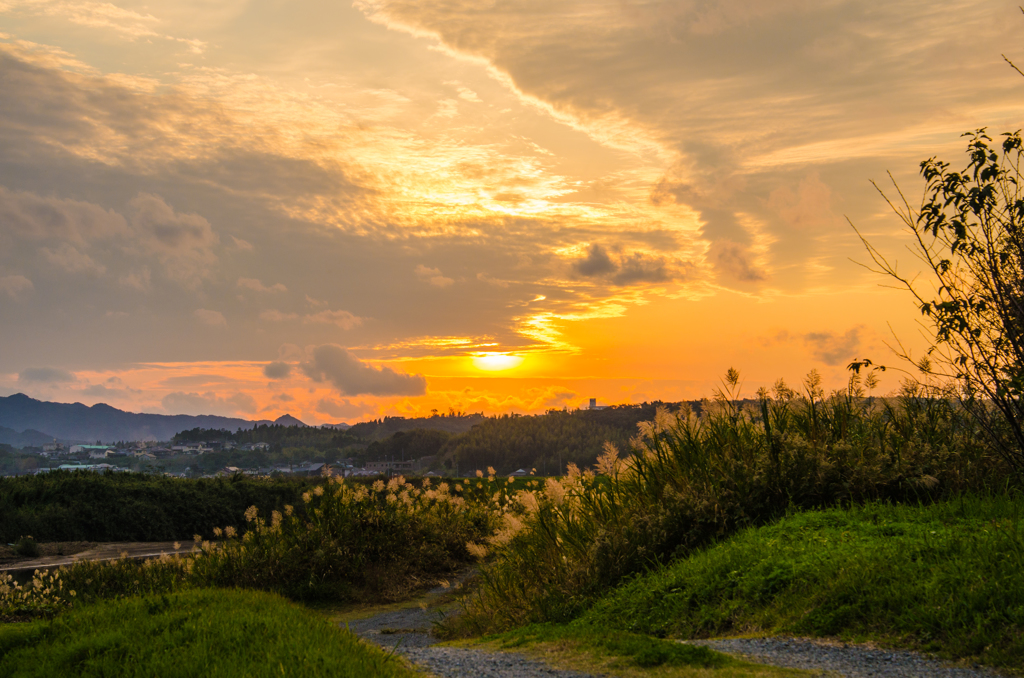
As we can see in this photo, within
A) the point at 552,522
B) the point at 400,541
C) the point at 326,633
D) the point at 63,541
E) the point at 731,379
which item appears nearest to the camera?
the point at 326,633

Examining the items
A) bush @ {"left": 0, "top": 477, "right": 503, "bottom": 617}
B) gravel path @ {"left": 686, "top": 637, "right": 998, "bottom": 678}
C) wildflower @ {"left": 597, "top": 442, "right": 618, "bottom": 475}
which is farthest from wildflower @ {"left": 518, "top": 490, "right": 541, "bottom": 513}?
bush @ {"left": 0, "top": 477, "right": 503, "bottom": 617}

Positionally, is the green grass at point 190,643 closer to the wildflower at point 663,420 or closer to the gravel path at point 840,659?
the gravel path at point 840,659

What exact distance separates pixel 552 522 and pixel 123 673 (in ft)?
16.4

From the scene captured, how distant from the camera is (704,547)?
7.53m

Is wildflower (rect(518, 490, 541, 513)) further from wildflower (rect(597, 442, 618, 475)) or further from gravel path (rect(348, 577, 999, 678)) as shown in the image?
gravel path (rect(348, 577, 999, 678))

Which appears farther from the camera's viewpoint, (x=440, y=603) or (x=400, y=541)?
(x=400, y=541)

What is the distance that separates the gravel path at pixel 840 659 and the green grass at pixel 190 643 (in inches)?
103

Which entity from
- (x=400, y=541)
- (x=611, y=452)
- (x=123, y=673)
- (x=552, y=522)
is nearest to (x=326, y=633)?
(x=123, y=673)

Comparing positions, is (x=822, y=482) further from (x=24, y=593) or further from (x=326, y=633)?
(x=24, y=593)

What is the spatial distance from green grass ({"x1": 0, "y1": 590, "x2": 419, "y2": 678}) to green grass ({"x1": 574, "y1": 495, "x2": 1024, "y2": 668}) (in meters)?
2.64

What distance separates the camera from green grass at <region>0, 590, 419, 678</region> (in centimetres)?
479

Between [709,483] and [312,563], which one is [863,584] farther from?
[312,563]

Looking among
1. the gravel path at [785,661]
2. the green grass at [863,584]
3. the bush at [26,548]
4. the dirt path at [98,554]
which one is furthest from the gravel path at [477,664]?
the bush at [26,548]

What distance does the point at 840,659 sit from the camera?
4.94m
